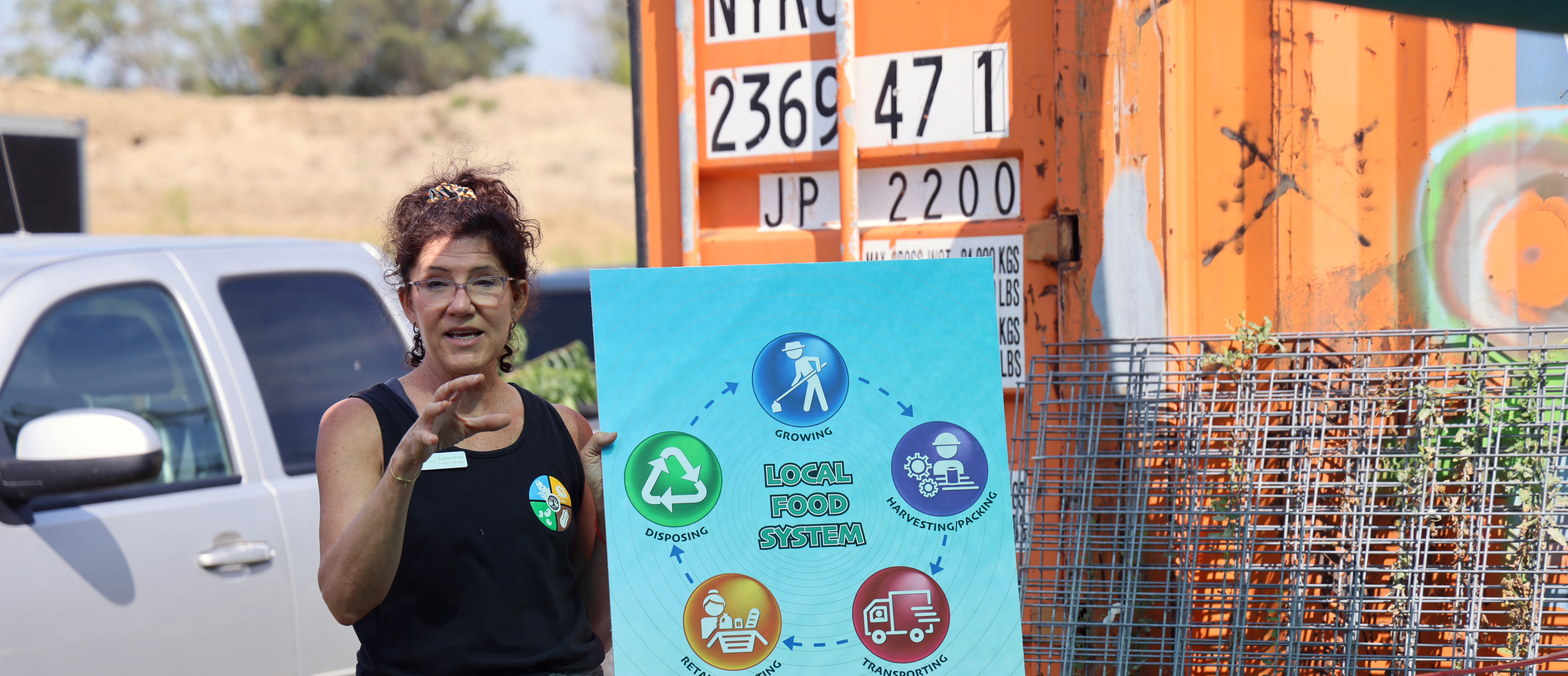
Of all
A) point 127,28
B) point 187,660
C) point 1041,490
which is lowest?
point 187,660

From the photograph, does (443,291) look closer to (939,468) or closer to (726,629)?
(726,629)

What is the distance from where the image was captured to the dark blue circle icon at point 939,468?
221 cm

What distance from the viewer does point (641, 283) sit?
2234 mm

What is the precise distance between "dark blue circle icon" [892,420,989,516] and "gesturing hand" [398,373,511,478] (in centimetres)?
70

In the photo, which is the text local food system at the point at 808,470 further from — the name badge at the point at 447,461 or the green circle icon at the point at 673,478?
the name badge at the point at 447,461

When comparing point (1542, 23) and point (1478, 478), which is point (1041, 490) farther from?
point (1542, 23)

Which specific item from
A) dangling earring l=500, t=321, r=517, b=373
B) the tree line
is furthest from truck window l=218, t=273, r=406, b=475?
the tree line

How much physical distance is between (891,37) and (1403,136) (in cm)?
131

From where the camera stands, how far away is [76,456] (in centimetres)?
326

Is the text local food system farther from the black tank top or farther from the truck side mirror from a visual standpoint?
the truck side mirror

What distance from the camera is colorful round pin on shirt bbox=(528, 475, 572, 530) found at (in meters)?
2.10

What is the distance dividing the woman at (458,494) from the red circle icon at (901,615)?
0.47 metres

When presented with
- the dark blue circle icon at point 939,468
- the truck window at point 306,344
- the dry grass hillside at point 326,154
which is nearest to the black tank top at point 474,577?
the dark blue circle icon at point 939,468

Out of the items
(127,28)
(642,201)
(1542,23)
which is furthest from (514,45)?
(1542,23)
